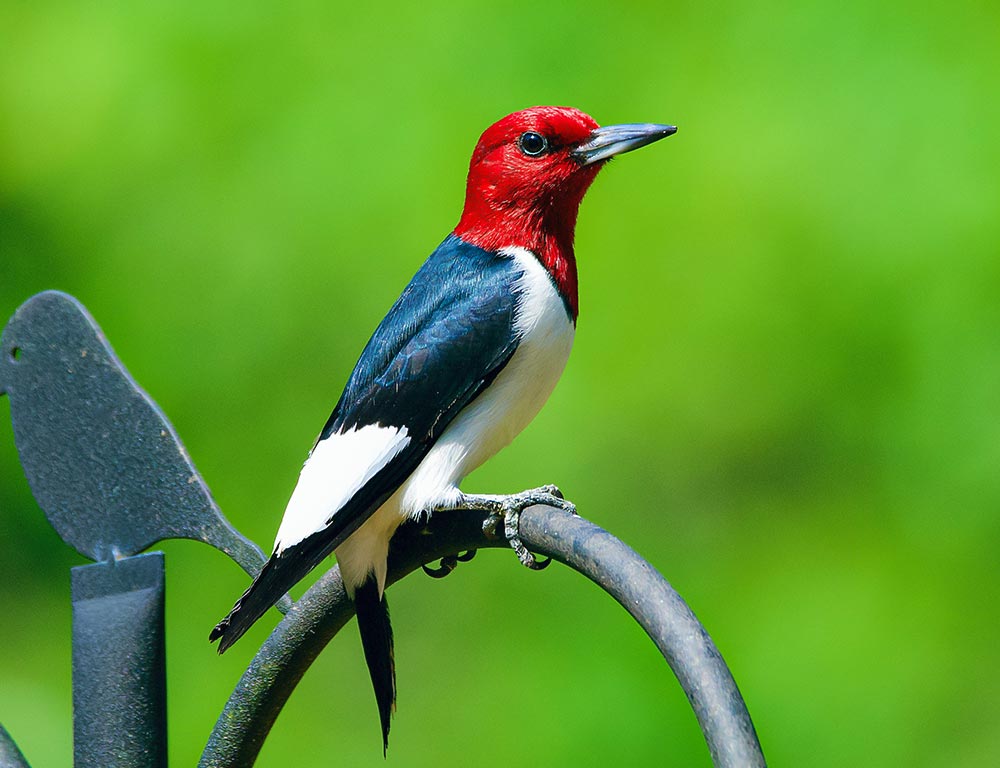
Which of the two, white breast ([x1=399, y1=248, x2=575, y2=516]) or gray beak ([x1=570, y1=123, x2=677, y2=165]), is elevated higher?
gray beak ([x1=570, y1=123, x2=677, y2=165])

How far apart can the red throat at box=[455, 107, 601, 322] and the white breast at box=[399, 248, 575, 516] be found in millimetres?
167

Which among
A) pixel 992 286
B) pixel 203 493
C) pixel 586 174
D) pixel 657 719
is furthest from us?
pixel 992 286

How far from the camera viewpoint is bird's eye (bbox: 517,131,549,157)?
7.92ft

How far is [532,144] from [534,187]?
77mm

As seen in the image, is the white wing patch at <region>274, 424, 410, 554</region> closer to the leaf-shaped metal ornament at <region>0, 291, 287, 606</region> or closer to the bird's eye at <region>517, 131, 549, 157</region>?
the leaf-shaped metal ornament at <region>0, 291, 287, 606</region>

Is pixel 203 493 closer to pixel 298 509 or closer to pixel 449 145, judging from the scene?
pixel 298 509

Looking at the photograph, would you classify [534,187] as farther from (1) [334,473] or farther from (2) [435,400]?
(1) [334,473]

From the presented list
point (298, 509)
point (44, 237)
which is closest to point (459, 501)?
point (298, 509)

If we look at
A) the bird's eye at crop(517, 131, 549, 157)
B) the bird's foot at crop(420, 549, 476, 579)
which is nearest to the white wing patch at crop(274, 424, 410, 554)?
the bird's foot at crop(420, 549, 476, 579)

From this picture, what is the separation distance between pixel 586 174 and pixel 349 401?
52 cm

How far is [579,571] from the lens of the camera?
1.72 meters

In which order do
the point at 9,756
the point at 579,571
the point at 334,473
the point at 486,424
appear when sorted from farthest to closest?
the point at 486,424 < the point at 334,473 < the point at 9,756 < the point at 579,571

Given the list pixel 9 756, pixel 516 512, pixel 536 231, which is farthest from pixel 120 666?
pixel 536 231

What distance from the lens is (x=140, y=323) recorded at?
10.7ft
